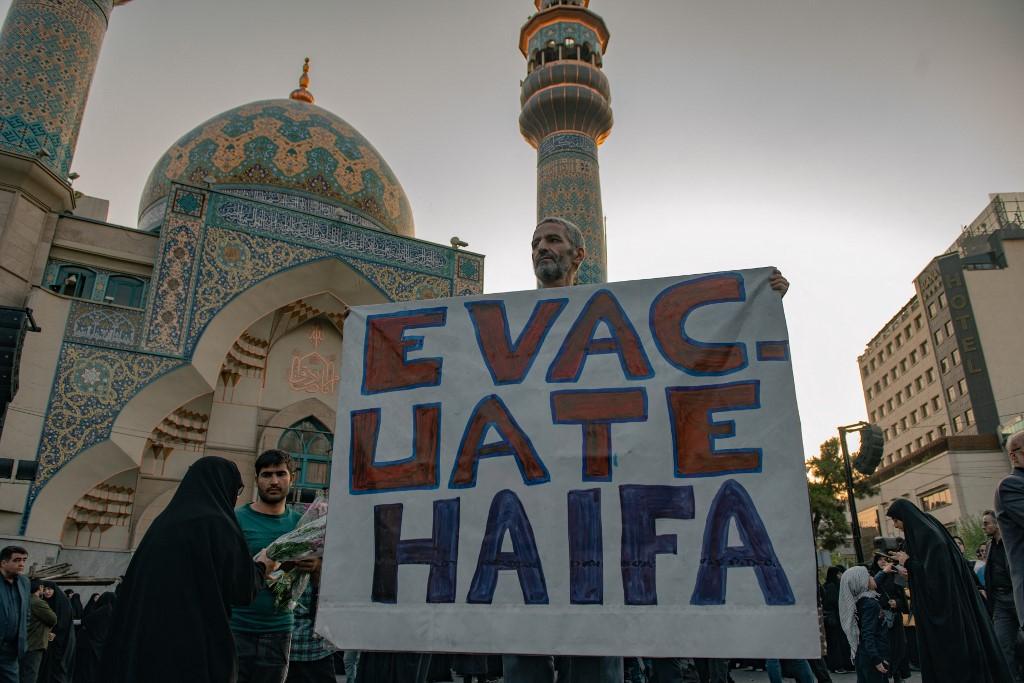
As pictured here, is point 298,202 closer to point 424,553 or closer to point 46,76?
point 46,76

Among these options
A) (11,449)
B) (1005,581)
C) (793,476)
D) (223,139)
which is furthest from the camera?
(223,139)

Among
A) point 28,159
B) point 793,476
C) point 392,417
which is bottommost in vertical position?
point 793,476

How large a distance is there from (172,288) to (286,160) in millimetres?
3914

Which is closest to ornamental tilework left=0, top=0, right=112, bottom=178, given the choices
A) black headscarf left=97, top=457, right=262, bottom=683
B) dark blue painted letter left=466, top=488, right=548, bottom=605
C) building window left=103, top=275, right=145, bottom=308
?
building window left=103, top=275, right=145, bottom=308

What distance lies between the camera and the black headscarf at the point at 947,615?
10.8 ft

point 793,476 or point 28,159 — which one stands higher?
point 28,159

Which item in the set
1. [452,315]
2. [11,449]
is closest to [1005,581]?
[452,315]

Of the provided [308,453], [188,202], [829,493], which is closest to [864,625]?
[308,453]

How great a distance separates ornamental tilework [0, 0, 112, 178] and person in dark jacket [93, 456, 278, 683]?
29.6ft

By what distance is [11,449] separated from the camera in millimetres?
8469

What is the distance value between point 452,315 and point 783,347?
1147 mm

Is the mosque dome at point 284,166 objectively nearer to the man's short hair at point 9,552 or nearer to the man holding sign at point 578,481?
the man's short hair at point 9,552

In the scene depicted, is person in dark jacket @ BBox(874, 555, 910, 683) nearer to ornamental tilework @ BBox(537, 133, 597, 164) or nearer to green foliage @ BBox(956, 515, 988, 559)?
ornamental tilework @ BBox(537, 133, 597, 164)

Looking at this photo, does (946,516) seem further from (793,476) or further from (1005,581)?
(793,476)
